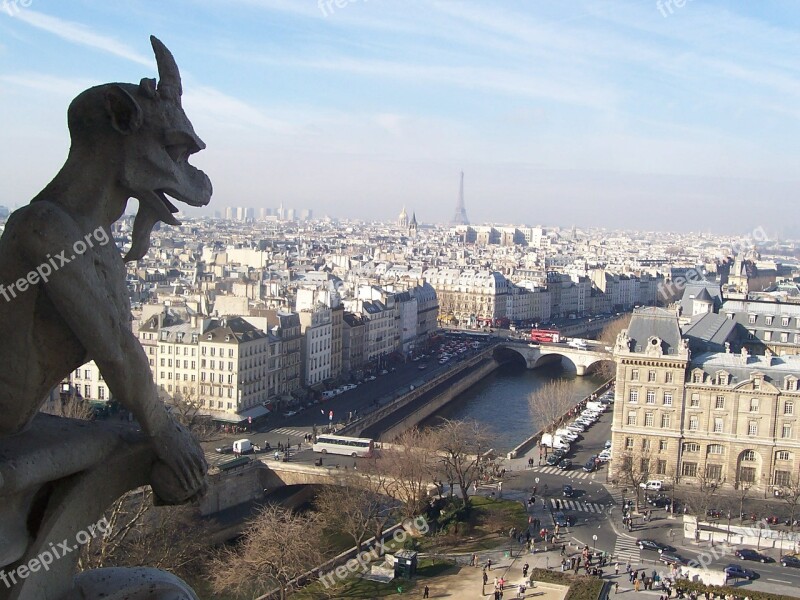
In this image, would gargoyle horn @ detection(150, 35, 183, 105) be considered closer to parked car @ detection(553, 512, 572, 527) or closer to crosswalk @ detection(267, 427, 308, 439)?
parked car @ detection(553, 512, 572, 527)

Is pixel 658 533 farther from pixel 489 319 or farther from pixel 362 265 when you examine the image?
pixel 362 265

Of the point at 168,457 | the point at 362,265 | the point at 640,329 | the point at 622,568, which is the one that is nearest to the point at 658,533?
the point at 622,568

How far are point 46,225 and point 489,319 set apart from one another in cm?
8303

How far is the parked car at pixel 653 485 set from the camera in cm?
3297

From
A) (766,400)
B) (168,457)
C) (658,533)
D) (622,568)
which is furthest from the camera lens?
(766,400)

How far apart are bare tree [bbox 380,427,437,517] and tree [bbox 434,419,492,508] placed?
559 mm

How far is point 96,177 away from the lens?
428cm

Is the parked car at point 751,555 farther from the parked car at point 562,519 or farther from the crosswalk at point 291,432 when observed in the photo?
the crosswalk at point 291,432

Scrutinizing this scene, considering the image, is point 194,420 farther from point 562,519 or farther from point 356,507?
point 562,519

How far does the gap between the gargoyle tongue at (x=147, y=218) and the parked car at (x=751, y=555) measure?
25343 millimetres

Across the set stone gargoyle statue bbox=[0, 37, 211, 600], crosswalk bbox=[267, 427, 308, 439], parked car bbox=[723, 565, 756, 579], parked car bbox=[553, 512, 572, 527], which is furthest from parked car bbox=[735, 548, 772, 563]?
Answer: stone gargoyle statue bbox=[0, 37, 211, 600]

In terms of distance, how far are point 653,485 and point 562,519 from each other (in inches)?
257

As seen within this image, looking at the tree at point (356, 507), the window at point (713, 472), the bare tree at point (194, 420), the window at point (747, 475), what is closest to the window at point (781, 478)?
the window at point (747, 475)

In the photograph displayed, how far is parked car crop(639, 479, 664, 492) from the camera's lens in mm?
32969
